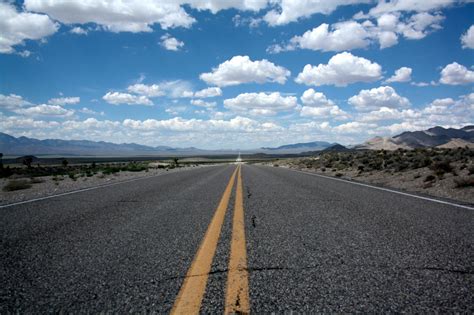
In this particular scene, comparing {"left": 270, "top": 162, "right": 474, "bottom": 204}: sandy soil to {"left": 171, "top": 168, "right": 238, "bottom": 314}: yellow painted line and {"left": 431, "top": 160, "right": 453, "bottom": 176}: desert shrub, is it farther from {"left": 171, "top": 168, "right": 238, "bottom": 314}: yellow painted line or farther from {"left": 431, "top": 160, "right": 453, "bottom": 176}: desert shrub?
{"left": 171, "top": 168, "right": 238, "bottom": 314}: yellow painted line

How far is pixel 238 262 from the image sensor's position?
3.09 m

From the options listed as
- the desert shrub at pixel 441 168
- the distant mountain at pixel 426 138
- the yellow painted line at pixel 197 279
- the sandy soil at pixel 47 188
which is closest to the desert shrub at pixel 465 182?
the desert shrub at pixel 441 168

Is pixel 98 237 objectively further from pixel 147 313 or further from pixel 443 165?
pixel 443 165

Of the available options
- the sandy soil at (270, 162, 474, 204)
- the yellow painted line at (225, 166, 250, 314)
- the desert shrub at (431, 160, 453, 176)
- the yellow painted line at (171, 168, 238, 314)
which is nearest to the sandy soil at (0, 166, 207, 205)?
the yellow painted line at (171, 168, 238, 314)

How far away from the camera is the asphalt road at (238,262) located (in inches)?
90.8

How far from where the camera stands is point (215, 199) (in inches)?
311

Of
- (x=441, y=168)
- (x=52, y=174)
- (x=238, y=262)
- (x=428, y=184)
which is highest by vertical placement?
(x=441, y=168)

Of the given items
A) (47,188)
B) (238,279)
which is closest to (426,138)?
(47,188)

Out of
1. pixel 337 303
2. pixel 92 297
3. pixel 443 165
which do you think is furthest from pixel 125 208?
pixel 443 165

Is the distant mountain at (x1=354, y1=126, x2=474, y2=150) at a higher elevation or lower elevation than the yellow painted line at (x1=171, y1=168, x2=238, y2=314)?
higher

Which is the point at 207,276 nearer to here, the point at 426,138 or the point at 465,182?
the point at 465,182

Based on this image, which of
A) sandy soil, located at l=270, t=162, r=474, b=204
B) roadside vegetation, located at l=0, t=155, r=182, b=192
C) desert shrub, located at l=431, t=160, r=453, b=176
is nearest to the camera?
sandy soil, located at l=270, t=162, r=474, b=204

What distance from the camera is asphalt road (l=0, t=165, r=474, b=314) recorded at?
7.57 feet

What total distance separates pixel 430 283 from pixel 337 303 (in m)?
0.87
